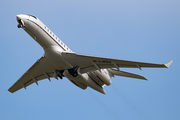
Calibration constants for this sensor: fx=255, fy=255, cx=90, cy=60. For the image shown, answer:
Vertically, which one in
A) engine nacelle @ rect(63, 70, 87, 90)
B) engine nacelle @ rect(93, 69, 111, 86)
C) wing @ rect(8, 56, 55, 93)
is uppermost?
wing @ rect(8, 56, 55, 93)

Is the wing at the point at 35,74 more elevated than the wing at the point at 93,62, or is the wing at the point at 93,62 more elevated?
the wing at the point at 35,74

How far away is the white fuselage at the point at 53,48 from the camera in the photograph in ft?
87.9

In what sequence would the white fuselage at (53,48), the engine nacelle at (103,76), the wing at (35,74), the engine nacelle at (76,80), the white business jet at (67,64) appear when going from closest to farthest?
1. the white business jet at (67,64)
2. the white fuselage at (53,48)
3. the engine nacelle at (76,80)
4. the engine nacelle at (103,76)
5. the wing at (35,74)

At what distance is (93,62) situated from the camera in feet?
89.9

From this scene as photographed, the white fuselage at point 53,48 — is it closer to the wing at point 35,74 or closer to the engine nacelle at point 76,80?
the engine nacelle at point 76,80

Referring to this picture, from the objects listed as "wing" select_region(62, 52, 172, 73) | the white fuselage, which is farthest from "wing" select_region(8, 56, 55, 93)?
"wing" select_region(62, 52, 172, 73)

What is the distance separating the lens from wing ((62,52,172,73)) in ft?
82.0

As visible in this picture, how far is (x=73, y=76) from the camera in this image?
2911cm

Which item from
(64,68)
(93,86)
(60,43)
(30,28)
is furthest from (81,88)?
(30,28)

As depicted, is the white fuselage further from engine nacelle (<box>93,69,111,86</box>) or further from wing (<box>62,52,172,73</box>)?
wing (<box>62,52,172,73</box>)

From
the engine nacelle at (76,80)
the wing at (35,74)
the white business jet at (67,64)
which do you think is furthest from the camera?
the wing at (35,74)

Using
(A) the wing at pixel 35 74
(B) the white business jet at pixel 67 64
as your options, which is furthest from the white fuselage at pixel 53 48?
(A) the wing at pixel 35 74

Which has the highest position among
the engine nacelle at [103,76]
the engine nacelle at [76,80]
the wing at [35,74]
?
the wing at [35,74]

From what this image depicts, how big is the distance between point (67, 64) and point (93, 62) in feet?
A: 10.1
